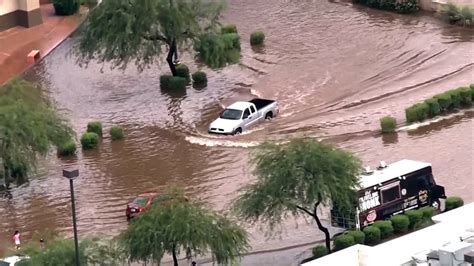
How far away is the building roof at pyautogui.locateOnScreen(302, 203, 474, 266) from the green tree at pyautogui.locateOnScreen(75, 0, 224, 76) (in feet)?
80.0

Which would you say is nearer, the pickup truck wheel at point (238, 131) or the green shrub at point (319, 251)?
the green shrub at point (319, 251)

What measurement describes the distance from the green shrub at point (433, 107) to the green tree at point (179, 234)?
611 inches

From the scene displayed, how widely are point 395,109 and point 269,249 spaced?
1334 centimetres

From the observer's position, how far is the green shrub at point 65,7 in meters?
67.8

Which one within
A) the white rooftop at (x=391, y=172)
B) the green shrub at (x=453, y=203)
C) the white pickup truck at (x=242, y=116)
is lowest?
the white pickup truck at (x=242, y=116)

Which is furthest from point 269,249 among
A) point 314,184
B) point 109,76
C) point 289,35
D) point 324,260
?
point 289,35

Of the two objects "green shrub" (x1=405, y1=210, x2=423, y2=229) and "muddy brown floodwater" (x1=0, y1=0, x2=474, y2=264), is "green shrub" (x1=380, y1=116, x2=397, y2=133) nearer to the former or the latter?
"muddy brown floodwater" (x1=0, y1=0, x2=474, y2=264)

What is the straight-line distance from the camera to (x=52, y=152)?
4975 centimetres

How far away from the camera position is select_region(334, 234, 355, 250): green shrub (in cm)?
4009

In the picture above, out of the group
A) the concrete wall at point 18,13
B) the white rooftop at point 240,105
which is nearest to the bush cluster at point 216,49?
the white rooftop at point 240,105

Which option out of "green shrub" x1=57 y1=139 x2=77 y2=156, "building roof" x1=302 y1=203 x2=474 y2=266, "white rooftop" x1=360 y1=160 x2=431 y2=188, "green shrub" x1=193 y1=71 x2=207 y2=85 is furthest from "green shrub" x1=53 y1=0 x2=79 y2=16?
"building roof" x1=302 y1=203 x2=474 y2=266

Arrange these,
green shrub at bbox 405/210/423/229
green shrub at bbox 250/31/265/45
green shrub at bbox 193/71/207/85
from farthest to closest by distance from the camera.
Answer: green shrub at bbox 250/31/265/45, green shrub at bbox 193/71/207/85, green shrub at bbox 405/210/423/229

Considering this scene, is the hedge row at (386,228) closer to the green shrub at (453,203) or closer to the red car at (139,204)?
the green shrub at (453,203)

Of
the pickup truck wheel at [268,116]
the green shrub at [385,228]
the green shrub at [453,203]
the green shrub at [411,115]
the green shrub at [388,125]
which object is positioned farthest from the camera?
the pickup truck wheel at [268,116]
